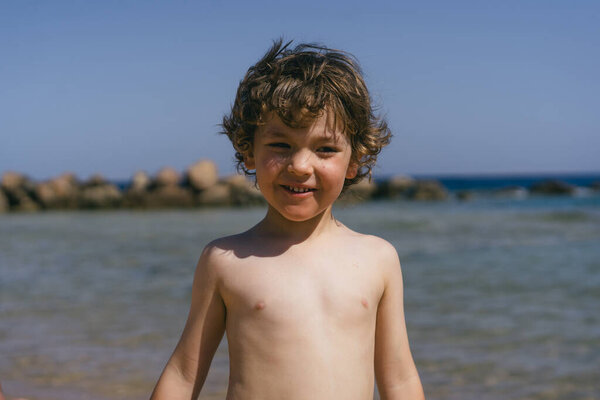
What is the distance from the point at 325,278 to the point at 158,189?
22.7m

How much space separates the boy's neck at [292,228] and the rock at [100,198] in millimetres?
23231

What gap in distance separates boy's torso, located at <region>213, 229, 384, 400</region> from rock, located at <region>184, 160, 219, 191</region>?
22.2 metres

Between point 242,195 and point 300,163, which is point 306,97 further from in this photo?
point 242,195

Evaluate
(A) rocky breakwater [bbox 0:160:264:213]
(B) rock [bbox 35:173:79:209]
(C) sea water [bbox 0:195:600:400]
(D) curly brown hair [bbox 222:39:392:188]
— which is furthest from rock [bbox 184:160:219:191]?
(D) curly brown hair [bbox 222:39:392:188]

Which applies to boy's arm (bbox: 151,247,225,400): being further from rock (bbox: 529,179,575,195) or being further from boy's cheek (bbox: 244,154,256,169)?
rock (bbox: 529,179,575,195)

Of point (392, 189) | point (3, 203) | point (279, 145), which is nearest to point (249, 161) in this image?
point (279, 145)

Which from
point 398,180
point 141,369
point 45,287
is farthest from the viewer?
point 398,180

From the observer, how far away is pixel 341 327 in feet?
5.90

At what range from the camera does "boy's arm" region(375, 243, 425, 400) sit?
1.94 m

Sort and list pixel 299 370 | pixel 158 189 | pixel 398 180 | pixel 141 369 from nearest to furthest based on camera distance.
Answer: pixel 299 370, pixel 141 369, pixel 158 189, pixel 398 180

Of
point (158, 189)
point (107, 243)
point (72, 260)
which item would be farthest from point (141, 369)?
point (158, 189)

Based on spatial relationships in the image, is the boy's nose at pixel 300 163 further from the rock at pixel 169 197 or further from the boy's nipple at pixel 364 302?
the rock at pixel 169 197

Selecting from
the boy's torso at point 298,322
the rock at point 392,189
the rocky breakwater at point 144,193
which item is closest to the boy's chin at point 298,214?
the boy's torso at point 298,322

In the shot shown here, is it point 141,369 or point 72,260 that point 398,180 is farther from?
point 141,369
